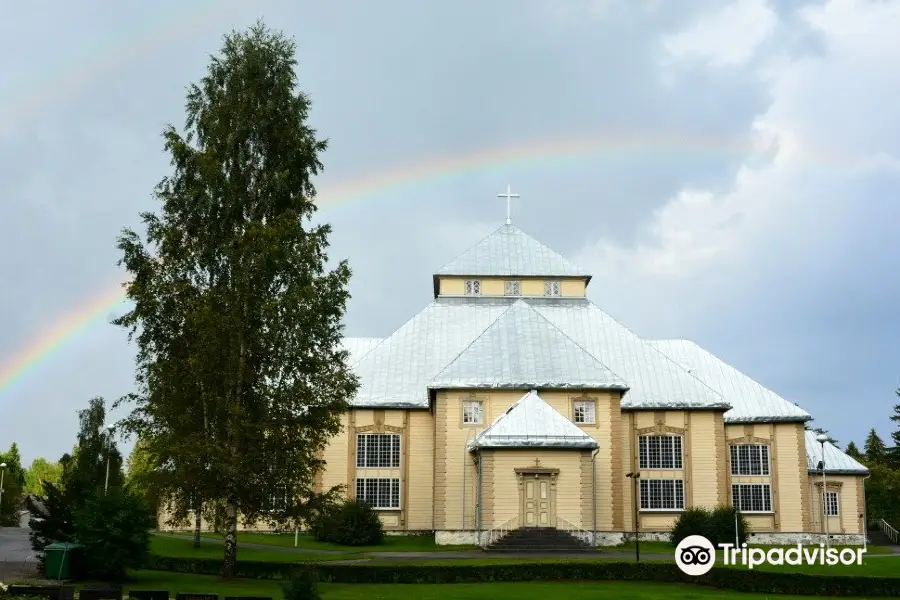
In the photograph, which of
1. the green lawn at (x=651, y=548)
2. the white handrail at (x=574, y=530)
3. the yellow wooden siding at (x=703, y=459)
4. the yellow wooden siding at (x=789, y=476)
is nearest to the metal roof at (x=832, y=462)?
the yellow wooden siding at (x=789, y=476)

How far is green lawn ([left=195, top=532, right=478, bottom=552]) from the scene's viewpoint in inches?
1780

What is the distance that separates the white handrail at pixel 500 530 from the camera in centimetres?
4291

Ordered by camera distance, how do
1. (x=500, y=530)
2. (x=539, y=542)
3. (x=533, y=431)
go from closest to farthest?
(x=539, y=542)
(x=500, y=530)
(x=533, y=431)

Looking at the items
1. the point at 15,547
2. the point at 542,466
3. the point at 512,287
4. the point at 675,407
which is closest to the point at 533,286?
the point at 512,287

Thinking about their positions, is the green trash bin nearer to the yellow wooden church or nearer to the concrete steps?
the concrete steps

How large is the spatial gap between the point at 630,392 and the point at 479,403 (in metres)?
8.91

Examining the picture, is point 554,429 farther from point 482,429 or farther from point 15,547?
point 15,547

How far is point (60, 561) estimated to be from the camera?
29.0 metres

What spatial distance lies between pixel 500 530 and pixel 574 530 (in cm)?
317

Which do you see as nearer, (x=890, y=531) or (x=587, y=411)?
(x=587, y=411)

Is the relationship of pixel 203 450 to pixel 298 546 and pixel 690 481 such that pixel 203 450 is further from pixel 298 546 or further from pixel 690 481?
pixel 690 481

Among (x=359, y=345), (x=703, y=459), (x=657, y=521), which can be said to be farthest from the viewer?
(x=359, y=345)

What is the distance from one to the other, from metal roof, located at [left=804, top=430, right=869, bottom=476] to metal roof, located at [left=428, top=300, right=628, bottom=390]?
610 inches

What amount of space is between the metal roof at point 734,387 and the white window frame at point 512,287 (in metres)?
9.07
